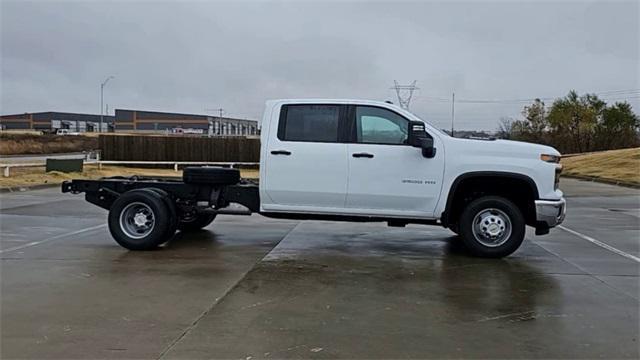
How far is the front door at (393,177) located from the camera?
8328 millimetres

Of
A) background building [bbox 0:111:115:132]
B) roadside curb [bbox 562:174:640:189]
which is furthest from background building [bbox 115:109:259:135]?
roadside curb [bbox 562:174:640:189]

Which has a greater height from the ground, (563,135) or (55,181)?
(563,135)

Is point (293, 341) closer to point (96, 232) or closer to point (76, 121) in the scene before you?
point (96, 232)

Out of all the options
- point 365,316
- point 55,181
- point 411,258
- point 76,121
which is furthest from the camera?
point 76,121

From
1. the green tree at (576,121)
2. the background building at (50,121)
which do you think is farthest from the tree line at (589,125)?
the background building at (50,121)

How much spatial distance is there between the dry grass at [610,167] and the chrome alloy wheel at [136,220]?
2204 cm

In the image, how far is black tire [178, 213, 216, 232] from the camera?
10.6 meters

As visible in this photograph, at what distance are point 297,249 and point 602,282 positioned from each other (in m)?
4.11

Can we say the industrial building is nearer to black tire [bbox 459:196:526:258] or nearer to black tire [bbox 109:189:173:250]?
black tire [bbox 109:189:173:250]

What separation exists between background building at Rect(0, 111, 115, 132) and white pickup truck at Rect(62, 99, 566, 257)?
122 m

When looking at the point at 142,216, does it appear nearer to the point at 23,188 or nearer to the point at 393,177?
the point at 393,177

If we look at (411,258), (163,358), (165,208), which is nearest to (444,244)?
(411,258)

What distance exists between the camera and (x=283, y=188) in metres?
8.56

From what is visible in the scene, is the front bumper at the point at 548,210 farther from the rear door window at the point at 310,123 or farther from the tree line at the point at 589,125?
the tree line at the point at 589,125
